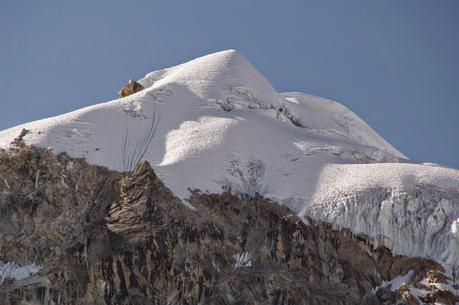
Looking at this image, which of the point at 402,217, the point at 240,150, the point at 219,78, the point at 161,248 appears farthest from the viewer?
the point at 219,78

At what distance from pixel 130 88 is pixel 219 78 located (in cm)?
462

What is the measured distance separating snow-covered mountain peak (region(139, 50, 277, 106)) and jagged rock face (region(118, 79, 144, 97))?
92 centimetres

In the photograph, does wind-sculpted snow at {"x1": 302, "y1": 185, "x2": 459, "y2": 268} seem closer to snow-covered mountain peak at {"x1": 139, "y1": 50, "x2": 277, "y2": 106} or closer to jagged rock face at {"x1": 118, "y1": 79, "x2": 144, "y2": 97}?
snow-covered mountain peak at {"x1": 139, "y1": 50, "x2": 277, "y2": 106}

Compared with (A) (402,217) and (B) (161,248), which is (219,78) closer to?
(A) (402,217)

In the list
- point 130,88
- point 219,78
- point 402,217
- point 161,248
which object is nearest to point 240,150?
point 161,248

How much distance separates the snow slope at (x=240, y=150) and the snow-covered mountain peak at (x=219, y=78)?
0.33ft

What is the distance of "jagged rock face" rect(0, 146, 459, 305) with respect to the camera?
3378cm

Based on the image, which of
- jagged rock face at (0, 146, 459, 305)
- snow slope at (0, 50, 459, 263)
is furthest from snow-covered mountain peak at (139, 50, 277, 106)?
jagged rock face at (0, 146, 459, 305)

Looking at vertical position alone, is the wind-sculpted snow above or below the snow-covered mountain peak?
below

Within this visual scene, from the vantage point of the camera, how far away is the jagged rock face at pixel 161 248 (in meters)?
33.8

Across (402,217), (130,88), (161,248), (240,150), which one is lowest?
(161,248)

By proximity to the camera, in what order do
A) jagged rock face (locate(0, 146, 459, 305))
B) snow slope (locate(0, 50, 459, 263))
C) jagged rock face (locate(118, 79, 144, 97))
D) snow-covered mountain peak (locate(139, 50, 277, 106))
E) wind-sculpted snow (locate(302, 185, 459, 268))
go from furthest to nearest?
jagged rock face (locate(118, 79, 144, 97)) < snow-covered mountain peak (locate(139, 50, 277, 106)) < snow slope (locate(0, 50, 459, 263)) < wind-sculpted snow (locate(302, 185, 459, 268)) < jagged rock face (locate(0, 146, 459, 305))

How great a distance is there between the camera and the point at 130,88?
4981cm

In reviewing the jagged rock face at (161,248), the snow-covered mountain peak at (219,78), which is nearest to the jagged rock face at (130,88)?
the snow-covered mountain peak at (219,78)
